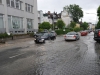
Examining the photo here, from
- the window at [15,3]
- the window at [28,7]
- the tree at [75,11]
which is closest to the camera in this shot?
the window at [15,3]

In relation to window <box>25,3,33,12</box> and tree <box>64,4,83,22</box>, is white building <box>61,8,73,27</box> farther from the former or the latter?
window <box>25,3,33,12</box>

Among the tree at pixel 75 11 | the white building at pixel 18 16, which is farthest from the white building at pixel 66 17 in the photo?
the white building at pixel 18 16

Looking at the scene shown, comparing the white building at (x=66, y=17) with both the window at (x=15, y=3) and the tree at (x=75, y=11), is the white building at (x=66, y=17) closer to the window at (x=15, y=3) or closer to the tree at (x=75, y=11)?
the tree at (x=75, y=11)

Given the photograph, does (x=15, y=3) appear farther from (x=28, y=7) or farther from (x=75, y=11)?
(x=75, y=11)

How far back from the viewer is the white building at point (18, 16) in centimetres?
2772

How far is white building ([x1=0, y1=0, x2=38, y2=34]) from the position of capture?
27.7 metres

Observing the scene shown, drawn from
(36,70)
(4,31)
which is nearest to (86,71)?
(36,70)

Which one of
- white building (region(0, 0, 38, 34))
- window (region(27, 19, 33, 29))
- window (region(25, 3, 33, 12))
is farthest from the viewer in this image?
window (region(27, 19, 33, 29))

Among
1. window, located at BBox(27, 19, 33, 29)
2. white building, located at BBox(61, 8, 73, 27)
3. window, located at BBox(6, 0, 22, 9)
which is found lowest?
window, located at BBox(27, 19, 33, 29)

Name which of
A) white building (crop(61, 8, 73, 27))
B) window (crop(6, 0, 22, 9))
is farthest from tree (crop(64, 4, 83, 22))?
window (crop(6, 0, 22, 9))

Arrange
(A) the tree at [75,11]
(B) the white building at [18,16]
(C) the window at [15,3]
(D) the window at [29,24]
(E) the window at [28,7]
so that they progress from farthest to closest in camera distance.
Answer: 1. (A) the tree at [75,11]
2. (D) the window at [29,24]
3. (E) the window at [28,7]
4. (C) the window at [15,3]
5. (B) the white building at [18,16]

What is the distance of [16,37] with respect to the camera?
1158 inches

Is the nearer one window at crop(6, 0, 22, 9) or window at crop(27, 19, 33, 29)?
window at crop(6, 0, 22, 9)

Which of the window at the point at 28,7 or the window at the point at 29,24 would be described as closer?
the window at the point at 28,7
